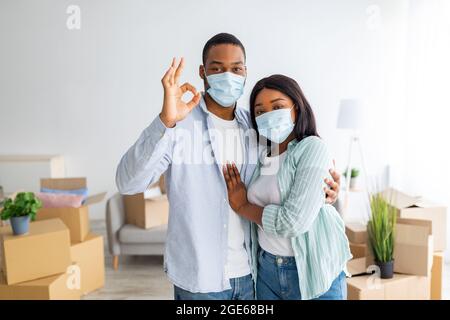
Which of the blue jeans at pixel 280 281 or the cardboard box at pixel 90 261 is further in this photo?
the cardboard box at pixel 90 261

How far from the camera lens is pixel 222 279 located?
913 millimetres

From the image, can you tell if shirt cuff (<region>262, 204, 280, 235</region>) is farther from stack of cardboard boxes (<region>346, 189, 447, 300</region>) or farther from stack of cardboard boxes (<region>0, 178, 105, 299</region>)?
stack of cardboard boxes (<region>0, 178, 105, 299</region>)

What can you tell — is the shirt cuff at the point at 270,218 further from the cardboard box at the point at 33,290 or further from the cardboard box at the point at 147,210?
the cardboard box at the point at 147,210

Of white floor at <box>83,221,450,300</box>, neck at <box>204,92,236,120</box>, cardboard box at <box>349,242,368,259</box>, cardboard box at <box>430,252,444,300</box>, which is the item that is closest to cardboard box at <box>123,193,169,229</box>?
white floor at <box>83,221,450,300</box>

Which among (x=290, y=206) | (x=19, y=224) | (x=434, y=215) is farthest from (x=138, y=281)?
(x=290, y=206)

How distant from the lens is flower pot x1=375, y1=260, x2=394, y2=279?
1858 mm

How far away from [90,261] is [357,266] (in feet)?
5.13

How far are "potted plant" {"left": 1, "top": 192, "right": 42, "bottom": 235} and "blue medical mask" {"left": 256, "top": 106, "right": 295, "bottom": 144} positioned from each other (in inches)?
56.2

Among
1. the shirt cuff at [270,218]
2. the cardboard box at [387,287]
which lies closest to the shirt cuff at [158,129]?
the shirt cuff at [270,218]

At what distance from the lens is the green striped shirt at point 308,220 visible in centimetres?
86

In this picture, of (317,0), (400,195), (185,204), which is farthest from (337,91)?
(185,204)

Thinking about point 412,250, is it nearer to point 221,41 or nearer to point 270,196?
point 270,196

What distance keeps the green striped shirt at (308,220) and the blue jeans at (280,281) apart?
0.02 m
